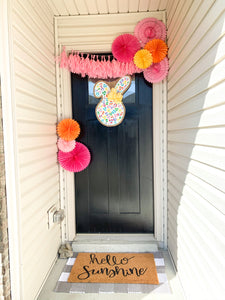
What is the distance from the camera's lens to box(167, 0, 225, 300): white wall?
105 cm

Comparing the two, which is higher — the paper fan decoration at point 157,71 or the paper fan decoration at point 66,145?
the paper fan decoration at point 157,71

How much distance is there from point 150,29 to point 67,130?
4.35ft

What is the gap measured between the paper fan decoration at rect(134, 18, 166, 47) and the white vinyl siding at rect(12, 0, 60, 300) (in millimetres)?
915

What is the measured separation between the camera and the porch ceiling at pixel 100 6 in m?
2.05

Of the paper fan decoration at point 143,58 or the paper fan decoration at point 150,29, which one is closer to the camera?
the paper fan decoration at point 143,58

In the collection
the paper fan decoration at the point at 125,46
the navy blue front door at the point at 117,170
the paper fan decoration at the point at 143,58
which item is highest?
the paper fan decoration at the point at 125,46

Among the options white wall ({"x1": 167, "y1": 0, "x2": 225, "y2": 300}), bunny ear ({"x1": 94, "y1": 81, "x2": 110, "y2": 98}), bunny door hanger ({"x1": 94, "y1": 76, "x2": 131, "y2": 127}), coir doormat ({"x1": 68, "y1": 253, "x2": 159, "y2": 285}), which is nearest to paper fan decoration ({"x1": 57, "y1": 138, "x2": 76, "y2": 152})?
bunny door hanger ({"x1": 94, "y1": 76, "x2": 131, "y2": 127})

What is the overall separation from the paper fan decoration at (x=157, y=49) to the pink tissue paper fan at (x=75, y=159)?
117 cm

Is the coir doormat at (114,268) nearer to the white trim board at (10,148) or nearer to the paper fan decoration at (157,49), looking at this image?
the white trim board at (10,148)

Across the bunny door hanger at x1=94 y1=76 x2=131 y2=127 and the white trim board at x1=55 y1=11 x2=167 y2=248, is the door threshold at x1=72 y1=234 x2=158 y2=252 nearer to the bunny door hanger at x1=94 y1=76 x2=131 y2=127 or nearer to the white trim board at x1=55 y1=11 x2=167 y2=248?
the white trim board at x1=55 y1=11 x2=167 y2=248

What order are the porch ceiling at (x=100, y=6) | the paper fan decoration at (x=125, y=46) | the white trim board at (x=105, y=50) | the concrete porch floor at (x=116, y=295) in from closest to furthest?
the concrete porch floor at (x=116, y=295)
the porch ceiling at (x=100, y=6)
the paper fan decoration at (x=125, y=46)
the white trim board at (x=105, y=50)

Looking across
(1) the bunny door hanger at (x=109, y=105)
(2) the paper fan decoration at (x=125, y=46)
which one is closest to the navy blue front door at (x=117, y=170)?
(1) the bunny door hanger at (x=109, y=105)

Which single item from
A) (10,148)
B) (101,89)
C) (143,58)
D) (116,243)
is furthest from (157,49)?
(116,243)

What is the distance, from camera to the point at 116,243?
7.59ft
